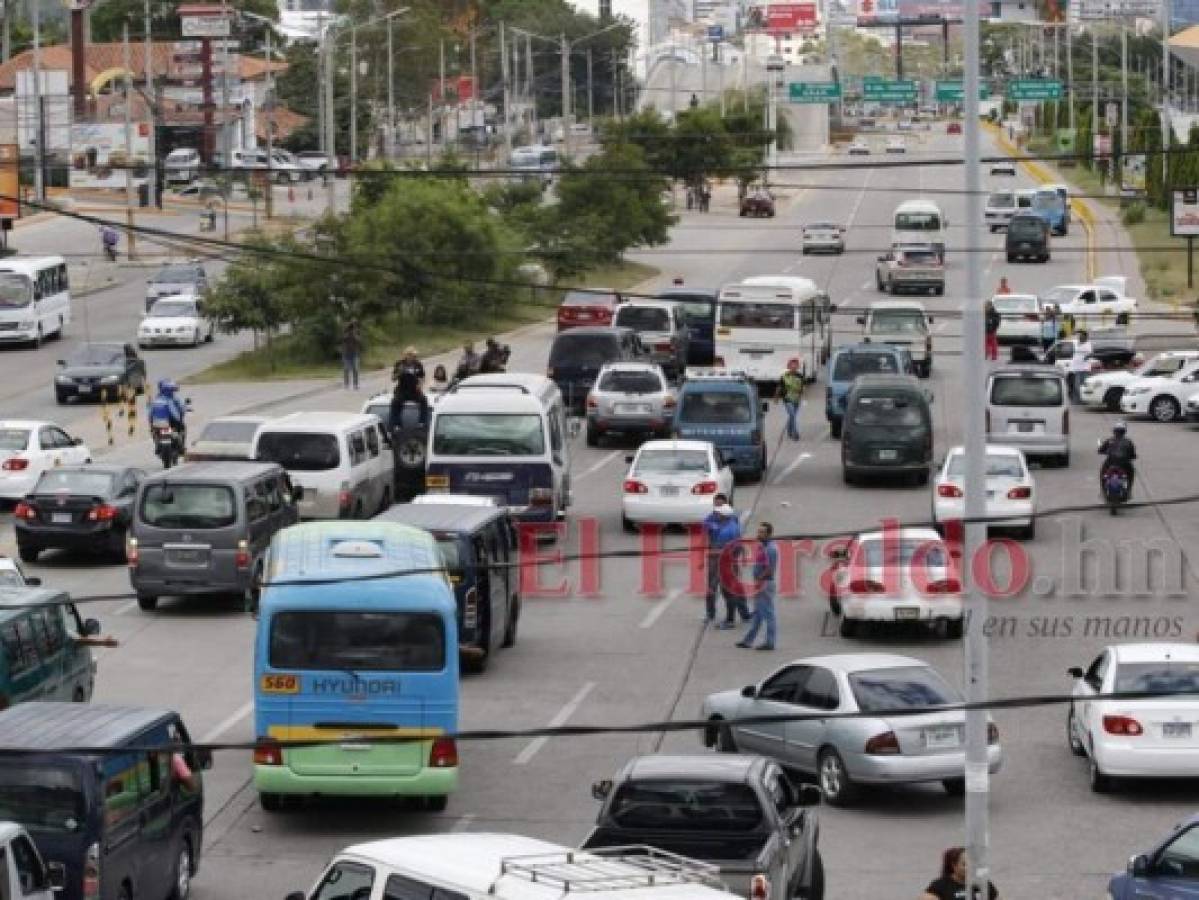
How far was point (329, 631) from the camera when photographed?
24125mm

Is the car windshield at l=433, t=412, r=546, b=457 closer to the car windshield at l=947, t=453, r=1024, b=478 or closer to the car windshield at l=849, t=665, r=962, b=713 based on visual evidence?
the car windshield at l=947, t=453, r=1024, b=478

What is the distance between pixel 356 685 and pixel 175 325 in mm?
49787

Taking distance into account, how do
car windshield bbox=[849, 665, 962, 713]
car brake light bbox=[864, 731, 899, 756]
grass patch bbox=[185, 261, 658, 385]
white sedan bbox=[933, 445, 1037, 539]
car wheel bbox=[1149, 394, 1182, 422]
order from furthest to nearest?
grass patch bbox=[185, 261, 658, 385], car wheel bbox=[1149, 394, 1182, 422], white sedan bbox=[933, 445, 1037, 539], car windshield bbox=[849, 665, 962, 713], car brake light bbox=[864, 731, 899, 756]

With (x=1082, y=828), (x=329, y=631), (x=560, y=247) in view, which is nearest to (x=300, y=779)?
(x=329, y=631)

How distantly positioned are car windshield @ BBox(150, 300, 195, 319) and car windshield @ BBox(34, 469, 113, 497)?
3468cm

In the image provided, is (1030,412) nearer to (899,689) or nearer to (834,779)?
(899,689)

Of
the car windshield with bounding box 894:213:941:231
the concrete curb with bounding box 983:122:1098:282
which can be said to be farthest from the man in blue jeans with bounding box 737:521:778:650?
the car windshield with bounding box 894:213:941:231

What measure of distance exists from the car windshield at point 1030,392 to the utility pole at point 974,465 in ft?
88.4

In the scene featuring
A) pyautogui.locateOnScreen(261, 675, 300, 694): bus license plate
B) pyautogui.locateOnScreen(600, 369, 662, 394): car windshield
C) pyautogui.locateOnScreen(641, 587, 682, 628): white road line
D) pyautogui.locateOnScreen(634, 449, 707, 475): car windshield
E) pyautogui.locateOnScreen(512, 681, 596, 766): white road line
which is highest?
pyautogui.locateOnScreen(600, 369, 662, 394): car windshield

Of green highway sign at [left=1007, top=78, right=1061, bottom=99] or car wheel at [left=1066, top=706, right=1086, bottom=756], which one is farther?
green highway sign at [left=1007, top=78, right=1061, bottom=99]

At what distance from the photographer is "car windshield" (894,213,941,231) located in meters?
84.6

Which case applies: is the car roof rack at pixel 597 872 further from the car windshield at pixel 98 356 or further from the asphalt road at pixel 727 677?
the car windshield at pixel 98 356

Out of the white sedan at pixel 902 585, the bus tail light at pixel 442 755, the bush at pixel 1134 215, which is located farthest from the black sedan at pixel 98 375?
the bush at pixel 1134 215

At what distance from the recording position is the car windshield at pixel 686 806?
20203 mm
